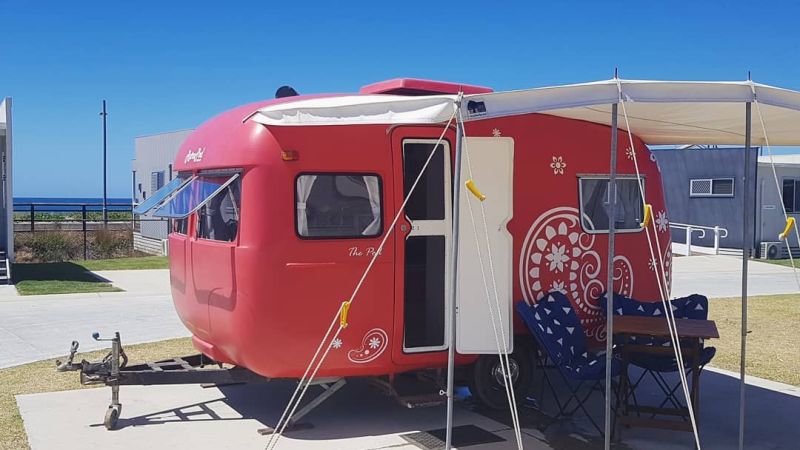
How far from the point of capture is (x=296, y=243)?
5.87 meters

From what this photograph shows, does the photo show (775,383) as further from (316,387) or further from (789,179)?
(789,179)

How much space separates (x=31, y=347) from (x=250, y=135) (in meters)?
4.91

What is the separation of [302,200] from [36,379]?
3637 mm

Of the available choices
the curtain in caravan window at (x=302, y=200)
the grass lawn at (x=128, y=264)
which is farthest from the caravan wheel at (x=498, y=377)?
the grass lawn at (x=128, y=264)

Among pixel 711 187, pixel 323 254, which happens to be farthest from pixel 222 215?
pixel 711 187

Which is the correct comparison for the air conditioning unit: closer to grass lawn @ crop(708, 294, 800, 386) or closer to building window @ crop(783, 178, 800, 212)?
building window @ crop(783, 178, 800, 212)

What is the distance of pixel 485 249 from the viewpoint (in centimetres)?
646

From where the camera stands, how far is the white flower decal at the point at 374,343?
6125 mm

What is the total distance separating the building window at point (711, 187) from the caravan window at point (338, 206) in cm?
1825

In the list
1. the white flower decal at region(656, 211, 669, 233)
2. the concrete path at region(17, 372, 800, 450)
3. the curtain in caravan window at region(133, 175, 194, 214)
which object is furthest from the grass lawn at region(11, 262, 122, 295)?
the white flower decal at region(656, 211, 669, 233)

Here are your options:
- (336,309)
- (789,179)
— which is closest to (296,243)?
(336,309)

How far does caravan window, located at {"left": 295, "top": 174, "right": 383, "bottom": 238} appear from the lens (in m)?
5.96

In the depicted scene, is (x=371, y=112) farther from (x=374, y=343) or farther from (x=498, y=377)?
(x=498, y=377)

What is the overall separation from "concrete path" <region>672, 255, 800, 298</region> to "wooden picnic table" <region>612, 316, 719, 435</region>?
26.3 feet
